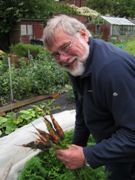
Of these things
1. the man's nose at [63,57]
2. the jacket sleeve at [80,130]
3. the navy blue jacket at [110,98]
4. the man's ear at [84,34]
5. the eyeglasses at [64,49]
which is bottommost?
the jacket sleeve at [80,130]

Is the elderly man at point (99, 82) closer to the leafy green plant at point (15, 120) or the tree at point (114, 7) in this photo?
the leafy green plant at point (15, 120)

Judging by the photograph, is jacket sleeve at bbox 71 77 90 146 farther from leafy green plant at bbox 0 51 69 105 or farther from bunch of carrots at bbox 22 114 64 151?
leafy green plant at bbox 0 51 69 105

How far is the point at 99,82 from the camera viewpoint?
2.42 meters

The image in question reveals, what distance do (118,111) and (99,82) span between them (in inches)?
7.6

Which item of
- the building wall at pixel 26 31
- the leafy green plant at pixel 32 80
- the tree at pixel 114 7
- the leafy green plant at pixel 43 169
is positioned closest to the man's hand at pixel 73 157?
the leafy green plant at pixel 43 169

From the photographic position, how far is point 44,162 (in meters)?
4.77

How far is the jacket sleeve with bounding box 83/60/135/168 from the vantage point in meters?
2.35

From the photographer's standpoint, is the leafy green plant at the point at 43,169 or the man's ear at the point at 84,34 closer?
the man's ear at the point at 84,34

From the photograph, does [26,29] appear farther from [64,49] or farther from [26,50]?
[64,49]

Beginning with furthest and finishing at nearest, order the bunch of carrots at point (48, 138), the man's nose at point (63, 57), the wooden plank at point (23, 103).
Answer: the wooden plank at point (23, 103), the bunch of carrots at point (48, 138), the man's nose at point (63, 57)

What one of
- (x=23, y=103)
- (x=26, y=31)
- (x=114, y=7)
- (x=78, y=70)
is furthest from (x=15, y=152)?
(x=114, y=7)

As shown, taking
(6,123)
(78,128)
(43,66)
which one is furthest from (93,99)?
(43,66)

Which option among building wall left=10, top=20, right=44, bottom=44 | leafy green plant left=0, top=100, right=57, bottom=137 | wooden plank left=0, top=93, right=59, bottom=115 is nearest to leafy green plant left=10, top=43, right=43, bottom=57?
wooden plank left=0, top=93, right=59, bottom=115

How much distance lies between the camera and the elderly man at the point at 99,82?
2.37 m
